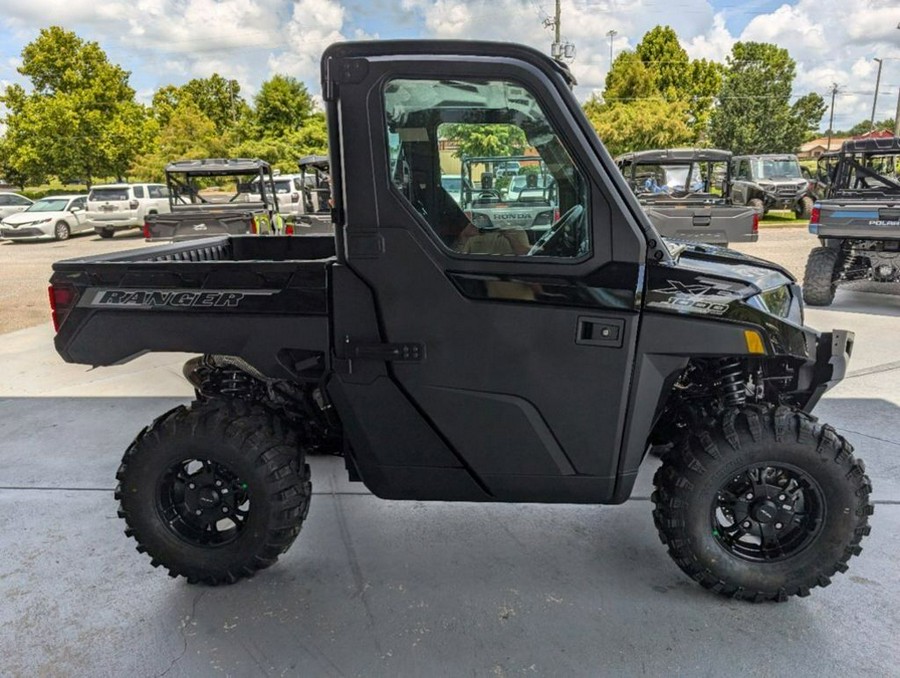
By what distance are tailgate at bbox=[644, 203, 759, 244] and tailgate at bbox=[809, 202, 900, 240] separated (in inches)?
89.8

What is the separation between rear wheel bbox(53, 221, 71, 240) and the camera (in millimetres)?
18578

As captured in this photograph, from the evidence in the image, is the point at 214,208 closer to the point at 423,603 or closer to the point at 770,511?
A: the point at 423,603

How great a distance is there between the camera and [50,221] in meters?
18.3

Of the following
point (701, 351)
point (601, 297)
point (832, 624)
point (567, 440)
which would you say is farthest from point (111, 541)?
point (832, 624)

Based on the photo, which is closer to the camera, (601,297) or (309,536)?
(601,297)

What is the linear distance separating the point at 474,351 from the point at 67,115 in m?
28.4

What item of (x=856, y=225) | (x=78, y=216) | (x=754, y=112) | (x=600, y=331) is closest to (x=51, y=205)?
Result: (x=78, y=216)

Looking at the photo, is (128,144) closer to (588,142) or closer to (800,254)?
(800,254)

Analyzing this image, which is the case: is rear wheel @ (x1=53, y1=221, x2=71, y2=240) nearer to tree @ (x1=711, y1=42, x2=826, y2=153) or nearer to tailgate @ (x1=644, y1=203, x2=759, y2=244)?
tailgate @ (x1=644, y1=203, x2=759, y2=244)

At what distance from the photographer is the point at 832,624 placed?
8.21 ft

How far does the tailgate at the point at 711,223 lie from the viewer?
32.7 feet

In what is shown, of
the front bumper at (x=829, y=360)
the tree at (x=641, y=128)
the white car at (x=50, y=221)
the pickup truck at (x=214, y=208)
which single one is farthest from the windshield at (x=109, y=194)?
the front bumper at (x=829, y=360)

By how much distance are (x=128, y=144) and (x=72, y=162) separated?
86.5 inches

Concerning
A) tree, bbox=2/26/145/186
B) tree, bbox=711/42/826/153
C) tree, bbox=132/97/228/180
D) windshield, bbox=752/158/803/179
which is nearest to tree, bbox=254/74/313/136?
tree, bbox=132/97/228/180
